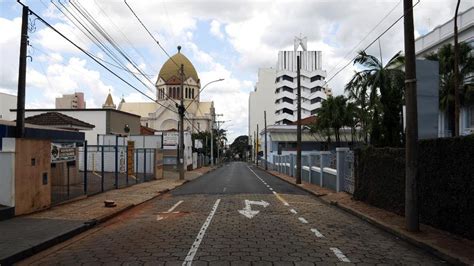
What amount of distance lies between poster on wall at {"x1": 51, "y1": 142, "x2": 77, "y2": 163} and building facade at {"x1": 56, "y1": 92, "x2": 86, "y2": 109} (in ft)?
173

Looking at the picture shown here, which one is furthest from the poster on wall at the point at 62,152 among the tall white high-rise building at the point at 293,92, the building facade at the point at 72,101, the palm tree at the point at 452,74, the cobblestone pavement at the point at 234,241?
the tall white high-rise building at the point at 293,92

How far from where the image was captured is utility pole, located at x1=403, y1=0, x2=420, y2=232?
38.1 ft

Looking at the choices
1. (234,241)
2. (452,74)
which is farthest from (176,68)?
(234,241)

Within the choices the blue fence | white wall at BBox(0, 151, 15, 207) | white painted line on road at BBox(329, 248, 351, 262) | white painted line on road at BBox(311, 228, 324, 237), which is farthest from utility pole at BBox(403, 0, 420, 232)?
white wall at BBox(0, 151, 15, 207)

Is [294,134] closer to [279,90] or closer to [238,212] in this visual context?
[279,90]

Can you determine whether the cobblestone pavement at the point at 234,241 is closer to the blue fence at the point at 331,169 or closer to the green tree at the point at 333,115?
the blue fence at the point at 331,169

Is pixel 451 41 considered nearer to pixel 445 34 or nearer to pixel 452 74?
pixel 445 34

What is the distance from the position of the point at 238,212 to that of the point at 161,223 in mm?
3134

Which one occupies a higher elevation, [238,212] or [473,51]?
[473,51]

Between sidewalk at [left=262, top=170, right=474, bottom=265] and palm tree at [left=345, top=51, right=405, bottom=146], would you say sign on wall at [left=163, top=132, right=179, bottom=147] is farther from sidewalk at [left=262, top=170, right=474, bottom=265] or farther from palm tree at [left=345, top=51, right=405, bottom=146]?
sidewalk at [left=262, top=170, right=474, bottom=265]

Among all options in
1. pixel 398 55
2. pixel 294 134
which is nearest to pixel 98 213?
pixel 398 55

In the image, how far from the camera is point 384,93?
91.0 feet

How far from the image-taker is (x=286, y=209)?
1727 cm

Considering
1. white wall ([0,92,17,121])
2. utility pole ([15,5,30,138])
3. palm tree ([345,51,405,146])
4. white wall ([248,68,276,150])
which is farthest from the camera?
white wall ([248,68,276,150])
